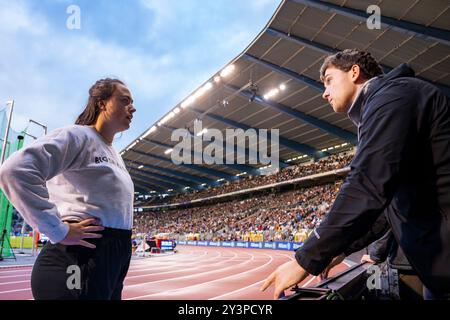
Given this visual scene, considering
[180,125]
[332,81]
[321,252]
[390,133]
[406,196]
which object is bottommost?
[321,252]

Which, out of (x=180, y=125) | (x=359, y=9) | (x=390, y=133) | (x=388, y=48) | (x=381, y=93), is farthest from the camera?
(x=180, y=125)

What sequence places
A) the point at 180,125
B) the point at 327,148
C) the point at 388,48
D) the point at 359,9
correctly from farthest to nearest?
the point at 327,148, the point at 180,125, the point at 388,48, the point at 359,9

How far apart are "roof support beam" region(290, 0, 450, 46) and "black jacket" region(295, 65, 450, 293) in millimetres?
14045

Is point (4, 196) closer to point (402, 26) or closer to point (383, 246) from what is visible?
point (383, 246)

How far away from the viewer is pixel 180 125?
29.2m

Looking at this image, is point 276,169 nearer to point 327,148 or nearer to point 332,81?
point 327,148

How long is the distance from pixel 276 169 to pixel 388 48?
941 inches

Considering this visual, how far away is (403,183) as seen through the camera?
1.29 m

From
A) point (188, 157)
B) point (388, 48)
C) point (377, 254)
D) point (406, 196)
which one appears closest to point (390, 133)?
point (406, 196)

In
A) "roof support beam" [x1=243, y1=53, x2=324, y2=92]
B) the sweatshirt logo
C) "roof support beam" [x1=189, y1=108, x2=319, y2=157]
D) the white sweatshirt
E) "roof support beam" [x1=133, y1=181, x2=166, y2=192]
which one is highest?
"roof support beam" [x1=243, y1=53, x2=324, y2=92]

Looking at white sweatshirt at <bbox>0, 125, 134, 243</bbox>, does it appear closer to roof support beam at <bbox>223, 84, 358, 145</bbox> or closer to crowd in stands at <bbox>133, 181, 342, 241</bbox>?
crowd in stands at <bbox>133, 181, 342, 241</bbox>

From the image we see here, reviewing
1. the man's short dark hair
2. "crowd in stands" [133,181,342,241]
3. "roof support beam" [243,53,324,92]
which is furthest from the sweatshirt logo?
"crowd in stands" [133,181,342,241]

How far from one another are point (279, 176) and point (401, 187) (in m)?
35.8

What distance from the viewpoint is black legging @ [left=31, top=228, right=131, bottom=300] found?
1461mm
